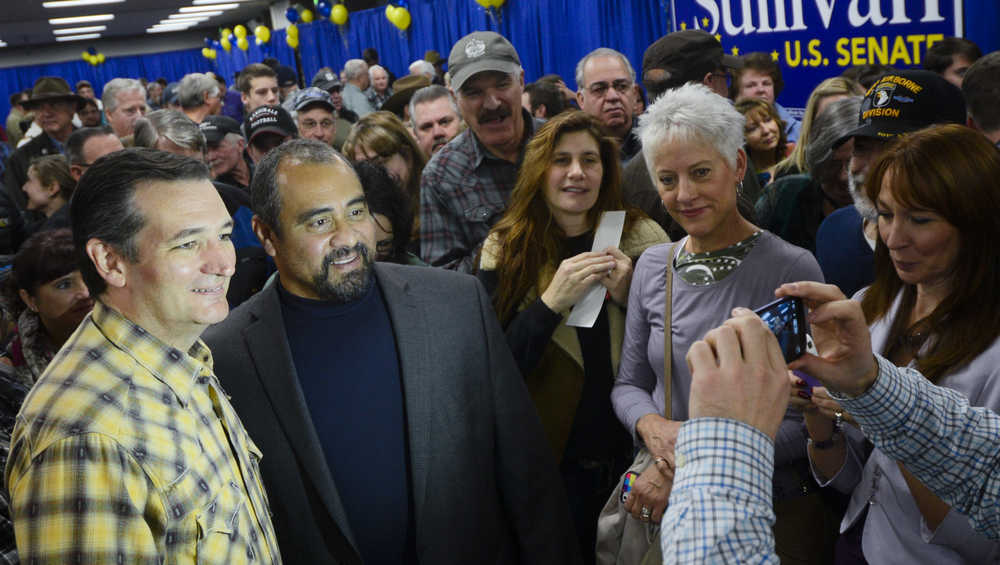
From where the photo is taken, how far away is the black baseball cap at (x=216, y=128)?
3.91 m

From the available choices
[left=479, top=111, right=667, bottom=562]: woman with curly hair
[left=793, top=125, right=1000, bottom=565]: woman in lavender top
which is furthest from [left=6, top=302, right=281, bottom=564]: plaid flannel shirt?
[left=793, top=125, right=1000, bottom=565]: woman in lavender top

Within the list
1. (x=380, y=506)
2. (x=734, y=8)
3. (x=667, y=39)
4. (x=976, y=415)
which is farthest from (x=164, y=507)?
(x=734, y=8)

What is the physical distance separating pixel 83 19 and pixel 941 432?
73.0 feet

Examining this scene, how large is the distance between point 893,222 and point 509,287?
1.07 metres

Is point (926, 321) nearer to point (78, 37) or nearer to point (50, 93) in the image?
point (50, 93)

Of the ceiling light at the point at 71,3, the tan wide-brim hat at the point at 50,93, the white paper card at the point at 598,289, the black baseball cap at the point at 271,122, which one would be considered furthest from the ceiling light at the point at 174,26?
the white paper card at the point at 598,289

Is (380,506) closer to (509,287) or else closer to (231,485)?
(231,485)

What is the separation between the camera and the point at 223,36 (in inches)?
950

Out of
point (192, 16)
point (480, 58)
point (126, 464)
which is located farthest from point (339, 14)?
point (126, 464)

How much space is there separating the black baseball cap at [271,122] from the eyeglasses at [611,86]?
5.87 ft

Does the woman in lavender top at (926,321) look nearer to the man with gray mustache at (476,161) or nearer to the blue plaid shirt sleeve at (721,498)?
the blue plaid shirt sleeve at (721,498)

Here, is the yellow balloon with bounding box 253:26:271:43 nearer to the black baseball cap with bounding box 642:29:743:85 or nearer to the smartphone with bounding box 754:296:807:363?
the black baseball cap with bounding box 642:29:743:85

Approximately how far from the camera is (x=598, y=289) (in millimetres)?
2150

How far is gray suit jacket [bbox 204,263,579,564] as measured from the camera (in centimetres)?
156
